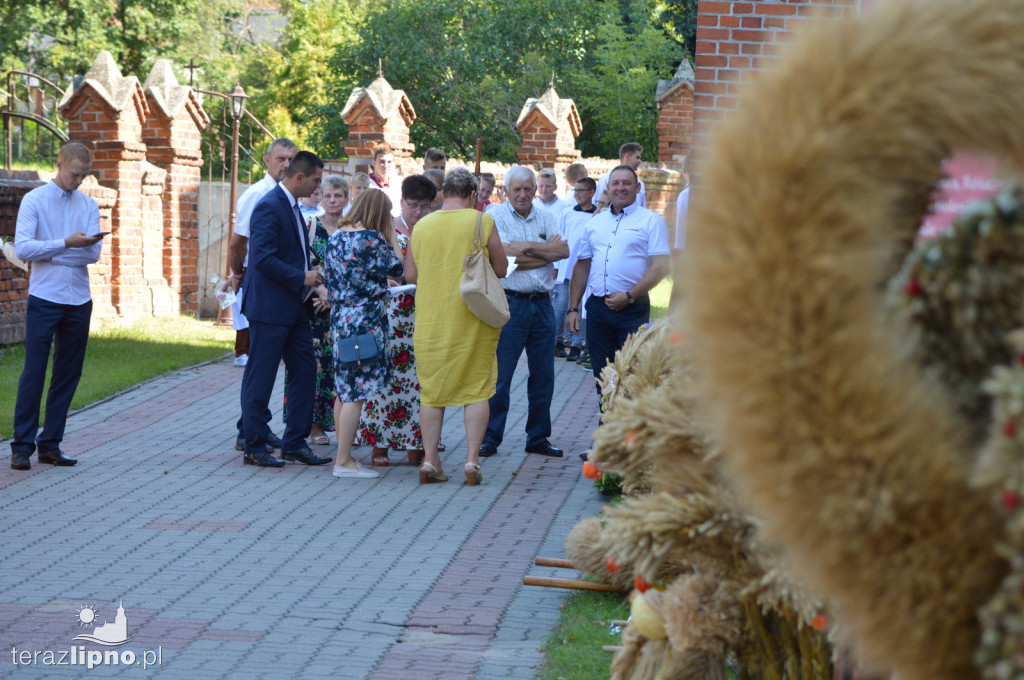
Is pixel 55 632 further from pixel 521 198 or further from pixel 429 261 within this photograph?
pixel 521 198

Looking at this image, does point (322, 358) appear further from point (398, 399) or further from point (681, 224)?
point (681, 224)

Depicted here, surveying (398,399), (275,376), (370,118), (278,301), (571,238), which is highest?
(370,118)

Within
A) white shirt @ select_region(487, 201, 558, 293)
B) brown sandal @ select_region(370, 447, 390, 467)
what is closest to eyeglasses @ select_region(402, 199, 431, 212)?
white shirt @ select_region(487, 201, 558, 293)

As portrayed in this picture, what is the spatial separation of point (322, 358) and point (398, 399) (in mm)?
985

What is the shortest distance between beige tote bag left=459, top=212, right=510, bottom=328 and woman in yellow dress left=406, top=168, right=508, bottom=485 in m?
0.05

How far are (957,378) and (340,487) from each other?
21.2ft

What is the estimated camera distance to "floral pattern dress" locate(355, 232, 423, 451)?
7844 mm

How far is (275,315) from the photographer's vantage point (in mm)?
7617

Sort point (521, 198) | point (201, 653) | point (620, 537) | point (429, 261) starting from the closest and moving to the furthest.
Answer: point (620, 537) < point (201, 653) < point (429, 261) < point (521, 198)

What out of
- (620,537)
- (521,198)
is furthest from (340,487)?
(620,537)

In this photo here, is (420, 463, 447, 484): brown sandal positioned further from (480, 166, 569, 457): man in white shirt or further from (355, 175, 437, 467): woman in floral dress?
(480, 166, 569, 457): man in white shirt

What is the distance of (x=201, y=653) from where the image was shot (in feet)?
14.3

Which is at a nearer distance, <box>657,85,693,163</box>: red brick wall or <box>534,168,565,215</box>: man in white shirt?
<box>534,168,565,215</box>: man in white shirt

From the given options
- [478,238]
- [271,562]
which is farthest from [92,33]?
[271,562]
